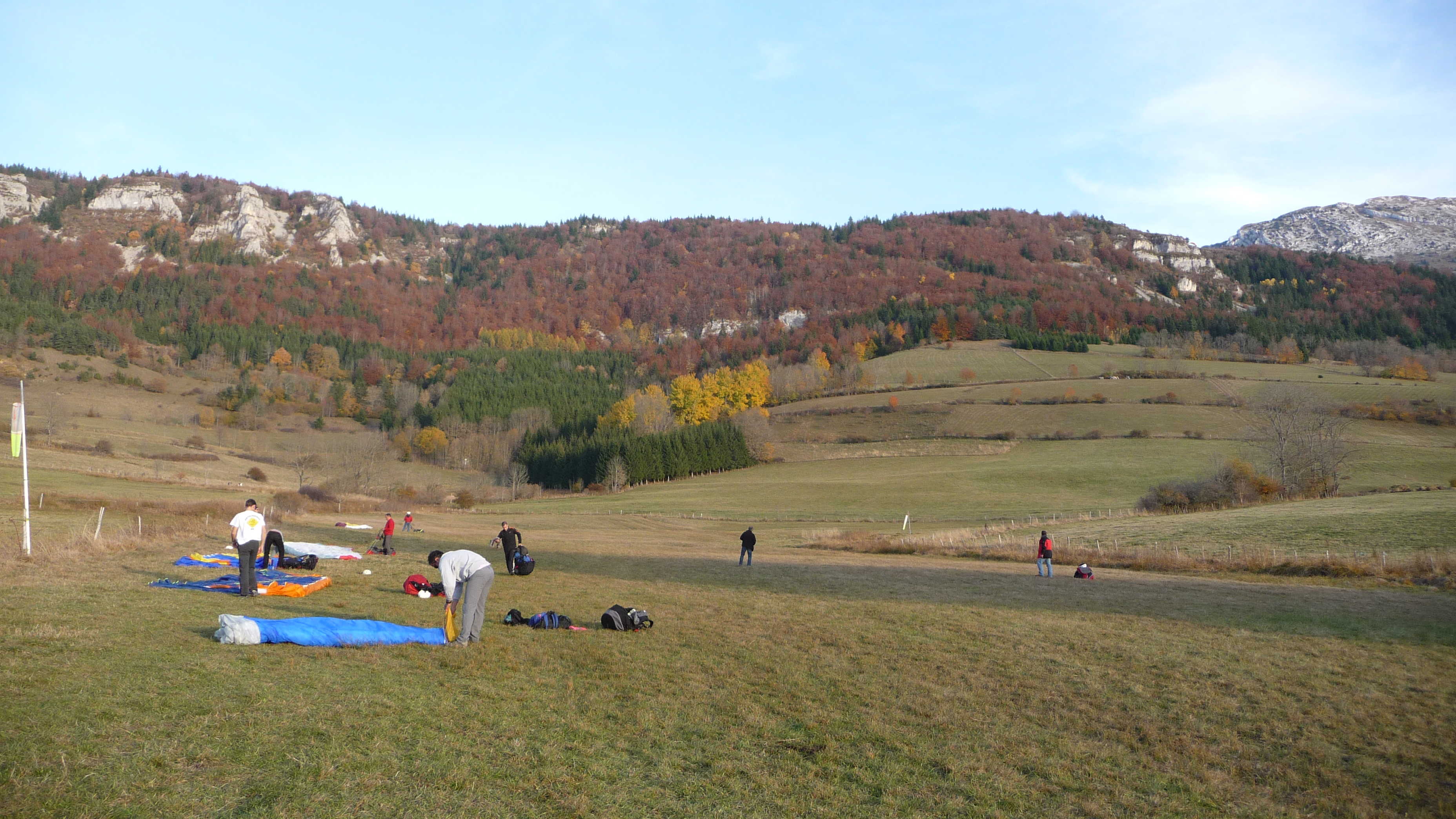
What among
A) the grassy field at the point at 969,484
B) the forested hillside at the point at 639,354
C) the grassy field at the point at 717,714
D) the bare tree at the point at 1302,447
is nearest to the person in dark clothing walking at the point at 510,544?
the grassy field at the point at 717,714

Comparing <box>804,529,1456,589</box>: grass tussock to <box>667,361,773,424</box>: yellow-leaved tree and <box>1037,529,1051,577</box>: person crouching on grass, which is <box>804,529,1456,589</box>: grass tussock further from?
<box>667,361,773,424</box>: yellow-leaved tree

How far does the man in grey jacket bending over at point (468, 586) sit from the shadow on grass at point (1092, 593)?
31.4 ft

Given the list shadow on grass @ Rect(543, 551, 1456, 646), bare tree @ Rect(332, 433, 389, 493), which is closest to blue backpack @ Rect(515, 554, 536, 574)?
shadow on grass @ Rect(543, 551, 1456, 646)

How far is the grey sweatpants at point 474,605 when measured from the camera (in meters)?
12.5

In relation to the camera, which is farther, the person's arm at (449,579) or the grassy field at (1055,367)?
the grassy field at (1055,367)

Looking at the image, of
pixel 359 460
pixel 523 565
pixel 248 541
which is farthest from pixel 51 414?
pixel 248 541

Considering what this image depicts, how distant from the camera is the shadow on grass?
1698cm

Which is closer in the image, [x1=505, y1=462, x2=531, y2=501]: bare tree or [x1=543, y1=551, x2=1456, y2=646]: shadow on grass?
[x1=543, y1=551, x2=1456, y2=646]: shadow on grass

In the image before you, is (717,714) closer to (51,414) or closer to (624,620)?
(624,620)

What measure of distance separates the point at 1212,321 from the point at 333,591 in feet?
578

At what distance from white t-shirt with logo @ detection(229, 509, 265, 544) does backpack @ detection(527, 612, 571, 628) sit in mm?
5498

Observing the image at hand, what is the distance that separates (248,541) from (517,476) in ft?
293

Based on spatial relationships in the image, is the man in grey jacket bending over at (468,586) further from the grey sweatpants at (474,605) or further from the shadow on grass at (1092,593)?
the shadow on grass at (1092,593)

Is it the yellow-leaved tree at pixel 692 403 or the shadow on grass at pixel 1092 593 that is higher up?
the yellow-leaved tree at pixel 692 403
